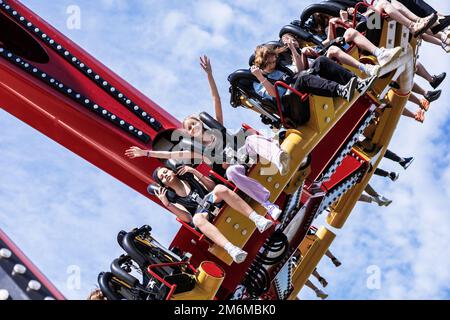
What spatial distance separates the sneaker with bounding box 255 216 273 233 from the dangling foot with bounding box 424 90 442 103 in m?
3.49

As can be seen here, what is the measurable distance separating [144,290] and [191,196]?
42.8 inches

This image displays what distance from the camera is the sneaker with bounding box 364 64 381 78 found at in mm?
7922

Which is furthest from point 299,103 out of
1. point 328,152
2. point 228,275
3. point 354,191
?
point 354,191

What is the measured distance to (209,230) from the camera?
24.3 feet

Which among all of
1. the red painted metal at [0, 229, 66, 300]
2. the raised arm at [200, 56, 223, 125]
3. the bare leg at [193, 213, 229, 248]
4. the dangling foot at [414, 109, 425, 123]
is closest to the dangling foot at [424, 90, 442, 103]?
the dangling foot at [414, 109, 425, 123]

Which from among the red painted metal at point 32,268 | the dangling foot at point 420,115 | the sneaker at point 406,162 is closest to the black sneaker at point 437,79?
the dangling foot at point 420,115

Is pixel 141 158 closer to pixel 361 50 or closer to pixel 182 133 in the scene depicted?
pixel 182 133

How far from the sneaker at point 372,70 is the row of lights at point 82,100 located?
2.28 m

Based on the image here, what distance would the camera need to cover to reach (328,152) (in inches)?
342

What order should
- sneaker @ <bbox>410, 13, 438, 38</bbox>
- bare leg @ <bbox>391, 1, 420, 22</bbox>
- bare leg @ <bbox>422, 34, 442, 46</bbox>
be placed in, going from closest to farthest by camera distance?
1. sneaker @ <bbox>410, 13, 438, 38</bbox>
2. bare leg @ <bbox>391, 1, 420, 22</bbox>
3. bare leg @ <bbox>422, 34, 442, 46</bbox>

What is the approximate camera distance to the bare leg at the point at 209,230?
24.1ft

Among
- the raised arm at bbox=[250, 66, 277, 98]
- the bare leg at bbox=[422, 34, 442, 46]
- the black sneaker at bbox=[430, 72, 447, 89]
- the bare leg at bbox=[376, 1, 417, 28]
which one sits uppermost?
the bare leg at bbox=[422, 34, 442, 46]

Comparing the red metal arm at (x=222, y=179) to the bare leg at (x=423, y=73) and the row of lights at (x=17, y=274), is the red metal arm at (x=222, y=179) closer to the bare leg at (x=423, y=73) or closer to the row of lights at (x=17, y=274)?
the row of lights at (x=17, y=274)

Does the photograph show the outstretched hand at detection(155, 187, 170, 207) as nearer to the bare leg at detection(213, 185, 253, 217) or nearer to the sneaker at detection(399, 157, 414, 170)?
the bare leg at detection(213, 185, 253, 217)
